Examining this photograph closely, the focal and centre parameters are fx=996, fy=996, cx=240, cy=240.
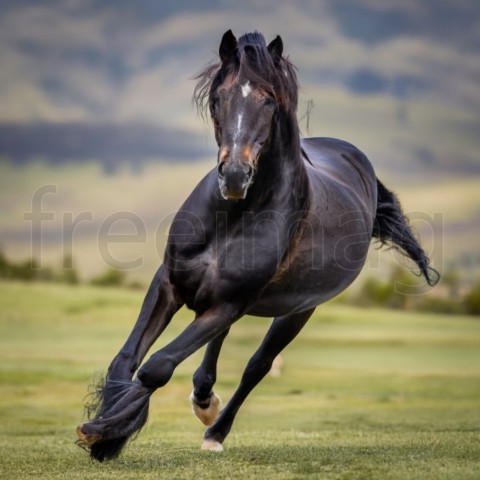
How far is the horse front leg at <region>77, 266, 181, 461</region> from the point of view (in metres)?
7.61

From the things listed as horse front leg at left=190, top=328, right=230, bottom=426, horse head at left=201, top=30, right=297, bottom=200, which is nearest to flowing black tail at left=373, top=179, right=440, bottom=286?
horse front leg at left=190, top=328, right=230, bottom=426

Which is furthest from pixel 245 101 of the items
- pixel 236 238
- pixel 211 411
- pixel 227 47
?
pixel 211 411

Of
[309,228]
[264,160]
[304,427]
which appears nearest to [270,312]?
[309,228]

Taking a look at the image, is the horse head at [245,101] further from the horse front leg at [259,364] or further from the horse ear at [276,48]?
the horse front leg at [259,364]

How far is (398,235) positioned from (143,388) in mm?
4761

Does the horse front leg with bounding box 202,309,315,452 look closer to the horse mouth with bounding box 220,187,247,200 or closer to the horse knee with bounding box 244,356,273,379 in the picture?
the horse knee with bounding box 244,356,273,379

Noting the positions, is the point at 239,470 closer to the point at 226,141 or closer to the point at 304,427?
the point at 226,141

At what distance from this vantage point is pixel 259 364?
970cm

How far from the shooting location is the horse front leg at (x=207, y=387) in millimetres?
9508

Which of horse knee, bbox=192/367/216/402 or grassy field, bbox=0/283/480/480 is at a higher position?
horse knee, bbox=192/367/216/402

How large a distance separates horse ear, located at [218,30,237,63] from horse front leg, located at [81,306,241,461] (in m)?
1.94

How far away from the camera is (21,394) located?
21.5m

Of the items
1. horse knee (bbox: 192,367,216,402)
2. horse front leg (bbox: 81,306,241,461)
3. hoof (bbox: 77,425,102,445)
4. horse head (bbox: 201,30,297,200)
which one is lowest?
horse knee (bbox: 192,367,216,402)

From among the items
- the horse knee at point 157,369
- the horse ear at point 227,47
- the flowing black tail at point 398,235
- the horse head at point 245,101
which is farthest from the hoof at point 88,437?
the flowing black tail at point 398,235
